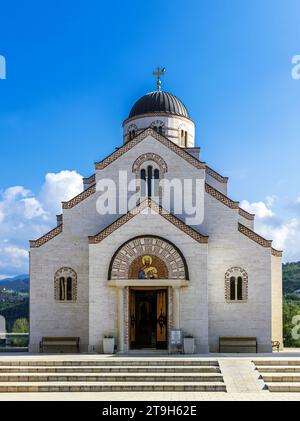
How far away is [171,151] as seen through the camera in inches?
1281

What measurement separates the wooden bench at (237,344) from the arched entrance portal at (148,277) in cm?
281

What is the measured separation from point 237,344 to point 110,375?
30.6ft

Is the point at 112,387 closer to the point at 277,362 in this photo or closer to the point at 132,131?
the point at 277,362

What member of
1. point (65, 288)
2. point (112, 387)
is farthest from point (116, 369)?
point (65, 288)

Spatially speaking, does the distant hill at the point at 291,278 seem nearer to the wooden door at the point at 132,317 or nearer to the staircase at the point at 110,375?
the wooden door at the point at 132,317

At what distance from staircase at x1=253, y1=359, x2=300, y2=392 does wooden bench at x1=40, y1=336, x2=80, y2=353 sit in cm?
974

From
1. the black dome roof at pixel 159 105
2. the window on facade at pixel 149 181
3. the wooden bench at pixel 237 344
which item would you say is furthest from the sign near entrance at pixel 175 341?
the black dome roof at pixel 159 105

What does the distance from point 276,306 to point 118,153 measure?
36.8ft

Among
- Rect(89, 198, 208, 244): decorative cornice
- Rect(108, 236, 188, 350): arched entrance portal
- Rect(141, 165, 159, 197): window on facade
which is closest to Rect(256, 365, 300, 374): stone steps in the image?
Rect(108, 236, 188, 350): arched entrance portal

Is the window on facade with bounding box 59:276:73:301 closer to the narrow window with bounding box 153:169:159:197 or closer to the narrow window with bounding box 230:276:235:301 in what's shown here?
the narrow window with bounding box 153:169:159:197

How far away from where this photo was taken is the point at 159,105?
39.2 meters

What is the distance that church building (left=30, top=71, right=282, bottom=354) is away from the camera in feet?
98.8
